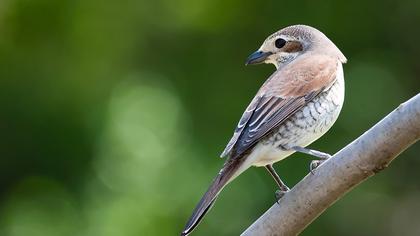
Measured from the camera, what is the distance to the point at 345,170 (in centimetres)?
296

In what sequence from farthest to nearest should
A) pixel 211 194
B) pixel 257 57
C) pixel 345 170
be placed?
pixel 257 57 → pixel 211 194 → pixel 345 170

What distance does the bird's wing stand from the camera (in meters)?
3.67

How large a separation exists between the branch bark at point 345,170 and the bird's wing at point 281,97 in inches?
19.9

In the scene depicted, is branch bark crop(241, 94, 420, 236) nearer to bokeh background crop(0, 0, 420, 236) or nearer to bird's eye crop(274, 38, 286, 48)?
bird's eye crop(274, 38, 286, 48)

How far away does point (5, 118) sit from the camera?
20.2 ft

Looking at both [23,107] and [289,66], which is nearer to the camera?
[289,66]

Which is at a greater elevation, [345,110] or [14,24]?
[14,24]

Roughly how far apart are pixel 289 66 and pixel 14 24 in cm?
279

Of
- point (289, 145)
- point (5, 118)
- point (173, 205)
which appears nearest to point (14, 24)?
point (5, 118)

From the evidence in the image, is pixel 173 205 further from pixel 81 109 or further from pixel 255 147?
pixel 255 147

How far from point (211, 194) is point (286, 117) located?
0.62 metres

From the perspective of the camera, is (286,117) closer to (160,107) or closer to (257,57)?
(257,57)

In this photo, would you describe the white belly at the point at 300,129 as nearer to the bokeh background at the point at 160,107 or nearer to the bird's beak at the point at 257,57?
the bird's beak at the point at 257,57

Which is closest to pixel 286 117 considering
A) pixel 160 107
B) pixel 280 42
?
pixel 280 42
